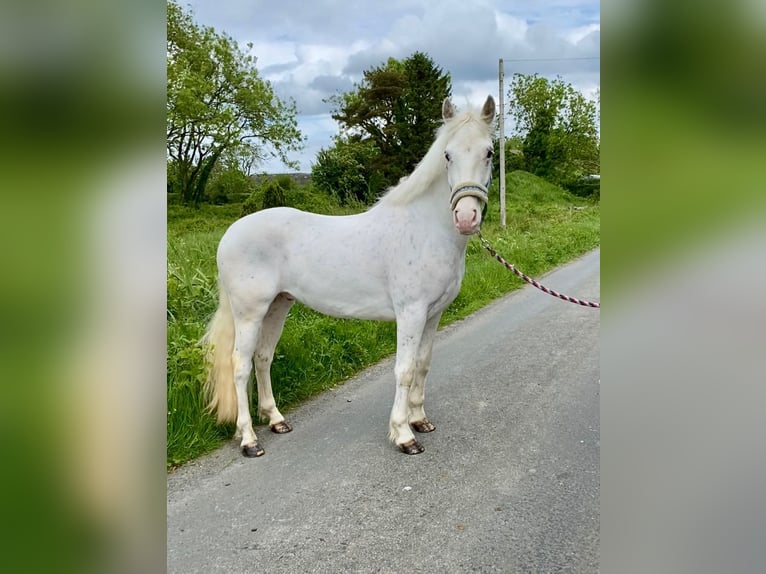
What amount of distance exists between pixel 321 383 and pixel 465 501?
1870 millimetres

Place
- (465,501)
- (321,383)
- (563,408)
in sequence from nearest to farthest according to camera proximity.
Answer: (465,501) → (563,408) → (321,383)

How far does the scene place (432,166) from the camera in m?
2.97

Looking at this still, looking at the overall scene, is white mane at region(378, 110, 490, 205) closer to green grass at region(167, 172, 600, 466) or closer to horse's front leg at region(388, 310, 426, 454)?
horse's front leg at region(388, 310, 426, 454)

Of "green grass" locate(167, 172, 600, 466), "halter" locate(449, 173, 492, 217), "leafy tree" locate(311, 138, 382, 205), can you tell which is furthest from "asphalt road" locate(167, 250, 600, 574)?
"leafy tree" locate(311, 138, 382, 205)

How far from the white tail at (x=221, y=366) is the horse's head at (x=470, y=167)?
1.65 metres

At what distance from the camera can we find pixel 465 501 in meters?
2.49

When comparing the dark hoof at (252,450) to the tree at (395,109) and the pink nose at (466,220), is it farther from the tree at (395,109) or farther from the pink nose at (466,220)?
the tree at (395,109)

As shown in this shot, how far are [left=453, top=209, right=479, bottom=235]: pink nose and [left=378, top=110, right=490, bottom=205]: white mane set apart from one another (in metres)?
0.45

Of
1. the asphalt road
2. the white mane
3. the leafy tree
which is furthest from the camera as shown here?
the leafy tree

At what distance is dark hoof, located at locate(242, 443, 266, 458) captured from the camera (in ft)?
10.0

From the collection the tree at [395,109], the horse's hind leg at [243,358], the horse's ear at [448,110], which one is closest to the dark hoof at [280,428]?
the horse's hind leg at [243,358]
